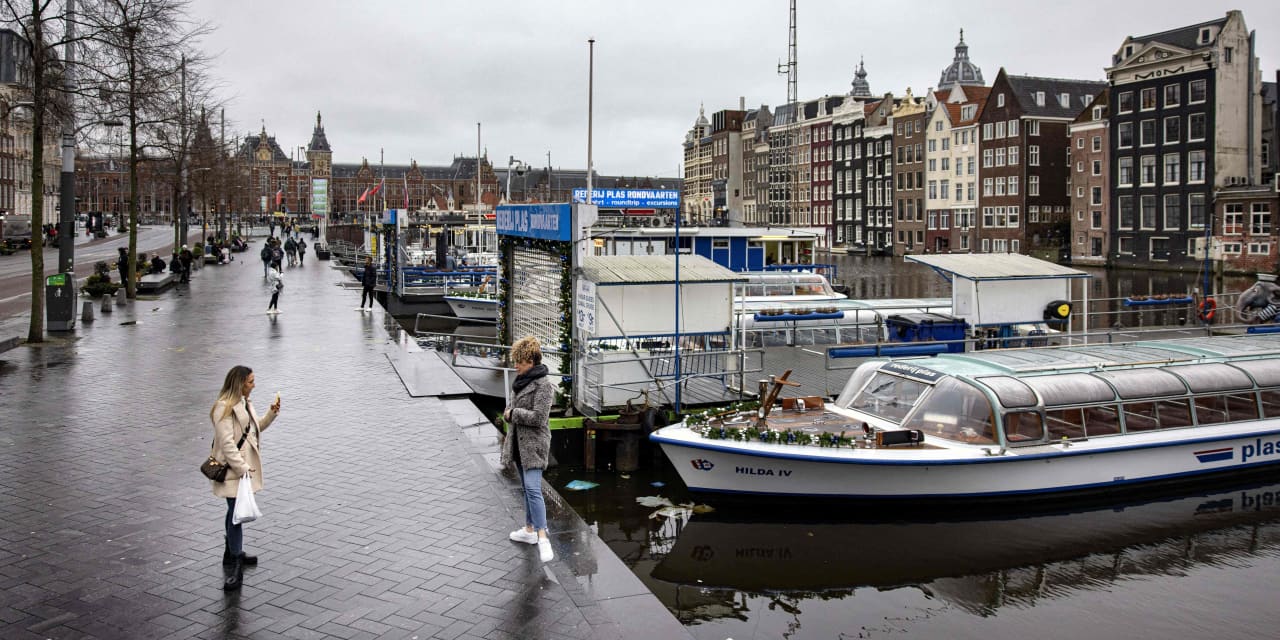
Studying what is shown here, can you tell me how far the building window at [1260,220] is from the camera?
64.8 metres

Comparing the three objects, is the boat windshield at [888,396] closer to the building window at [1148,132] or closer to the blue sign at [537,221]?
the blue sign at [537,221]

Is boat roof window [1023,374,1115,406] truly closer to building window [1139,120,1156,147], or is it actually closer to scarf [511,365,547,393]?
scarf [511,365,547,393]

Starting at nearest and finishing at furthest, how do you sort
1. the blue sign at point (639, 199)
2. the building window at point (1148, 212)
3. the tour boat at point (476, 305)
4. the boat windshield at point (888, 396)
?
the boat windshield at point (888, 396) → the blue sign at point (639, 199) → the tour boat at point (476, 305) → the building window at point (1148, 212)

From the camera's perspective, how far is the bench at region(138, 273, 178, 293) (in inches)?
1537

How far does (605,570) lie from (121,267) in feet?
118

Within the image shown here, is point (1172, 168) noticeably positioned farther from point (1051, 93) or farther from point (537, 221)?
point (537, 221)

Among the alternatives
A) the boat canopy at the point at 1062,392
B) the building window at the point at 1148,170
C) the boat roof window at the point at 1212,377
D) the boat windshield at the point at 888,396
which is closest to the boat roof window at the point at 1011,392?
the boat canopy at the point at 1062,392

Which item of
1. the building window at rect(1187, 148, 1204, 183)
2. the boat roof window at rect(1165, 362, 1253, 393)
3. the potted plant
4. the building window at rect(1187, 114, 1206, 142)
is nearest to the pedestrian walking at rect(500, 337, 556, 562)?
the boat roof window at rect(1165, 362, 1253, 393)

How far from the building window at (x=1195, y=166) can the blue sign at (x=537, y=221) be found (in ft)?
207

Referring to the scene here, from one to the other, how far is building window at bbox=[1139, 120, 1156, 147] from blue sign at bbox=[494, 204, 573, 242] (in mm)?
65149

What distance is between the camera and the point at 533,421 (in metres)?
9.27

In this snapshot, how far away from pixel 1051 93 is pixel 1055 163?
627 cm

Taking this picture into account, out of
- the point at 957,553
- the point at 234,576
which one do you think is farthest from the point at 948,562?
the point at 234,576

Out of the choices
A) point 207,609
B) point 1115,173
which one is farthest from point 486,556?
point 1115,173
